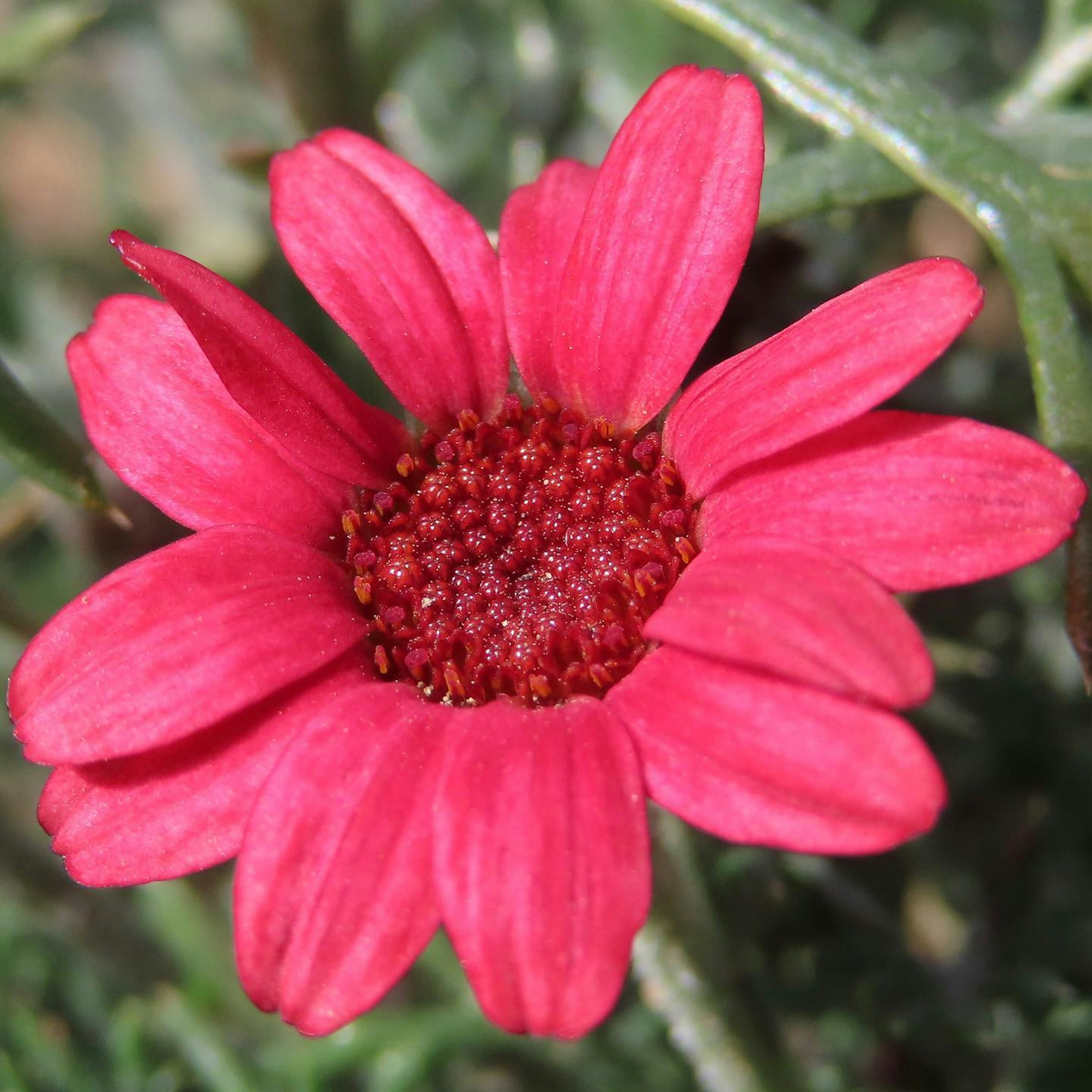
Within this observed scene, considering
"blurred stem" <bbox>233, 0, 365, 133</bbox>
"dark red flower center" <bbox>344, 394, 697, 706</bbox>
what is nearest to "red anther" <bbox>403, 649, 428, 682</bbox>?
"dark red flower center" <bbox>344, 394, 697, 706</bbox>

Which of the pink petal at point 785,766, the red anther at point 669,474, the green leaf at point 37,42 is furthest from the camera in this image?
the green leaf at point 37,42

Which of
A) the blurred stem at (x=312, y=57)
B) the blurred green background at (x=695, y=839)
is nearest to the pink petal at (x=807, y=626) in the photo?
the blurred green background at (x=695, y=839)

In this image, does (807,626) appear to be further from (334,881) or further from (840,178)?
(840,178)

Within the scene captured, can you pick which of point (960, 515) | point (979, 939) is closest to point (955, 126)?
point (960, 515)

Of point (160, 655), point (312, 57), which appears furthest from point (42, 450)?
point (312, 57)

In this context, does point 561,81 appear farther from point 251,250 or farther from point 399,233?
point 399,233

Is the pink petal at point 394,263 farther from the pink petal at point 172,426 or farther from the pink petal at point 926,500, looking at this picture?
the pink petal at point 926,500
